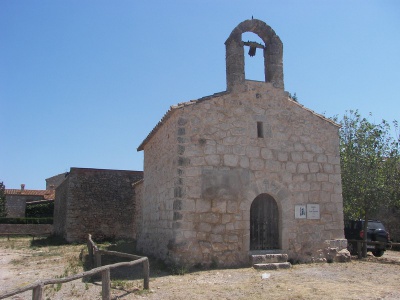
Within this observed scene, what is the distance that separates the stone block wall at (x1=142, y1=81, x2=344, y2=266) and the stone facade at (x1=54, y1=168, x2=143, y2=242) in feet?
30.3

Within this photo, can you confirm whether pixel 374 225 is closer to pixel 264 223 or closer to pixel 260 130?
pixel 264 223

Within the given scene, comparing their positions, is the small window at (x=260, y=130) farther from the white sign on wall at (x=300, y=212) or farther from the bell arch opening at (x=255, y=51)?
the white sign on wall at (x=300, y=212)

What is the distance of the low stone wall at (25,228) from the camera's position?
28.3 meters

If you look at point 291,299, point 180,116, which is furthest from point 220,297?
point 180,116

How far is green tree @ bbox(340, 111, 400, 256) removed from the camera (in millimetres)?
13500

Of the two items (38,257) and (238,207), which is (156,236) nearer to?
(238,207)

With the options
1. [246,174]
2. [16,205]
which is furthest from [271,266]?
[16,205]

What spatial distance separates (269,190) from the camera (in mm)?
10289

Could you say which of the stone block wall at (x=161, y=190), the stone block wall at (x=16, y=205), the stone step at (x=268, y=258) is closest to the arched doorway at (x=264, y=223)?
the stone step at (x=268, y=258)

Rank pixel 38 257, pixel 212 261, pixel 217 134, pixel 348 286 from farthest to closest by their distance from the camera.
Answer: pixel 38 257
pixel 217 134
pixel 212 261
pixel 348 286

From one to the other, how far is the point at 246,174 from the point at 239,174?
20cm

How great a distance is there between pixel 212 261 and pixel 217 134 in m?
3.23

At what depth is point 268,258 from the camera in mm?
9734

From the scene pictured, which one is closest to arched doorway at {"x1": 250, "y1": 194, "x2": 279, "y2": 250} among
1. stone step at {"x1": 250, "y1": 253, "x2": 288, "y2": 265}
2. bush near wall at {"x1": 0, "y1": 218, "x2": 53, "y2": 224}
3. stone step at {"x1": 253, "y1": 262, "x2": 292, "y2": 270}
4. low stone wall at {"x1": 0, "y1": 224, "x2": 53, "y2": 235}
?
stone step at {"x1": 250, "y1": 253, "x2": 288, "y2": 265}
